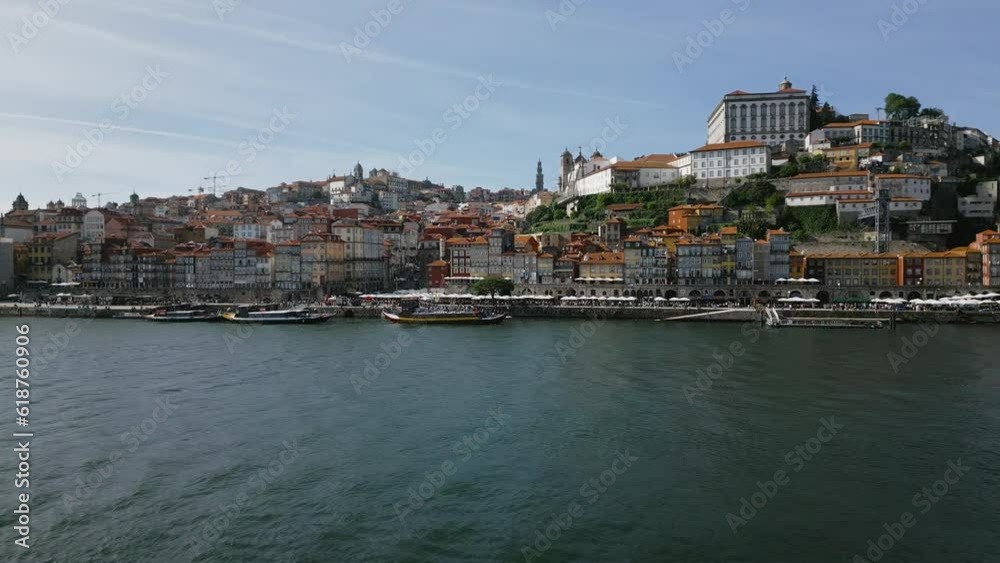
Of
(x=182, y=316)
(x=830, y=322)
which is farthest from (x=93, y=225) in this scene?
(x=830, y=322)

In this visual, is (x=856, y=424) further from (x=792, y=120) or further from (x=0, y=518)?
(x=792, y=120)

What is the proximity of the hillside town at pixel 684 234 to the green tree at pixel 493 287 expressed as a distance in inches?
97.8

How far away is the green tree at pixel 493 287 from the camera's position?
43.6 metres

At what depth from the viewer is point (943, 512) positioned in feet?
34.4

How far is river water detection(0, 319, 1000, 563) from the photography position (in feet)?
31.6

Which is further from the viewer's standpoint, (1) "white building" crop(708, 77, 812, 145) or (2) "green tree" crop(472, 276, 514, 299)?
(1) "white building" crop(708, 77, 812, 145)

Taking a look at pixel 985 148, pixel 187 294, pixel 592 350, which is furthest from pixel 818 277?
pixel 187 294

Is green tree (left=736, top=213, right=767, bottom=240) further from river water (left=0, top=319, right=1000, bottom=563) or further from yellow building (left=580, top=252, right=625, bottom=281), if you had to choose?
river water (left=0, top=319, right=1000, bottom=563)

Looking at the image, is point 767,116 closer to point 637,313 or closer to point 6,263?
point 637,313

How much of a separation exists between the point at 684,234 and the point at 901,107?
32.8 meters

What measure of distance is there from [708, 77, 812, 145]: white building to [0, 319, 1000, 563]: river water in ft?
139

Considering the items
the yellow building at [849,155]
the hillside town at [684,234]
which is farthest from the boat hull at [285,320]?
the yellow building at [849,155]

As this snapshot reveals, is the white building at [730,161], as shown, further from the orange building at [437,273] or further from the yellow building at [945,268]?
the orange building at [437,273]

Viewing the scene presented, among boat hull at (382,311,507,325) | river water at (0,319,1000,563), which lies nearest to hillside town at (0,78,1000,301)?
boat hull at (382,311,507,325)
